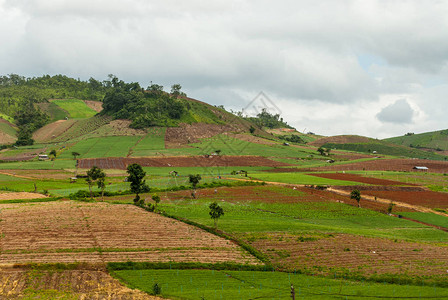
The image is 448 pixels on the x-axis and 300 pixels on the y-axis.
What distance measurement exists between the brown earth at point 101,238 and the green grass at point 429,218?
44.5 m

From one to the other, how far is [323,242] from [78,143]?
136m

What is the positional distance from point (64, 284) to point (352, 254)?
117 feet

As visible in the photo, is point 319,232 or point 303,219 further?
point 303,219

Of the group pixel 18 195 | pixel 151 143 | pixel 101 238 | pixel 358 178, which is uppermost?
pixel 151 143

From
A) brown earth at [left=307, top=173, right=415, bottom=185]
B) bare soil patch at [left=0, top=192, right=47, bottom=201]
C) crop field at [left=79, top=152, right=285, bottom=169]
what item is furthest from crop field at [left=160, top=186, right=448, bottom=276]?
crop field at [left=79, top=152, right=285, bottom=169]

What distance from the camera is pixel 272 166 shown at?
5610 inches

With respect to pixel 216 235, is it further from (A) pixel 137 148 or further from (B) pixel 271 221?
Result: (A) pixel 137 148

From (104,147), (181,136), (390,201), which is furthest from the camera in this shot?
(181,136)

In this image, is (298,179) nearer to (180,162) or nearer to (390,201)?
(390,201)

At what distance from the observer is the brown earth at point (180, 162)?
128 m

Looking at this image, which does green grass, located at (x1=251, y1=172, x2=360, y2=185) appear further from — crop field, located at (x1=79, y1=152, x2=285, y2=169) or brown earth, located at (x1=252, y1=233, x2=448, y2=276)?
brown earth, located at (x1=252, y1=233, x2=448, y2=276)

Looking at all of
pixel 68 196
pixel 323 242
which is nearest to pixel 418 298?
pixel 323 242

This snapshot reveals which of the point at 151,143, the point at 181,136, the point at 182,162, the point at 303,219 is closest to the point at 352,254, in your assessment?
the point at 303,219

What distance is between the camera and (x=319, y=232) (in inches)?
2362
